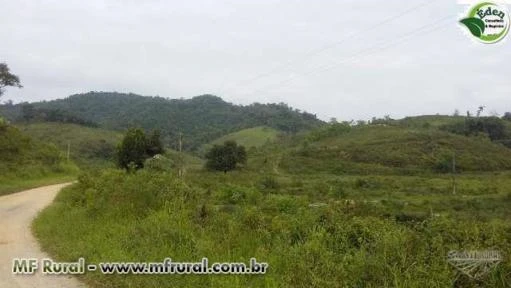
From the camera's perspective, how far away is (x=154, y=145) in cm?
4469

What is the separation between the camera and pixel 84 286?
8953mm

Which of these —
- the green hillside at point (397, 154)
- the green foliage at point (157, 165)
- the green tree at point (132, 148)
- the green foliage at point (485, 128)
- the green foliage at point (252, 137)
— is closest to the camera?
the green foliage at point (157, 165)

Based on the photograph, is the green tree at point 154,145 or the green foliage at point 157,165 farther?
the green tree at point 154,145

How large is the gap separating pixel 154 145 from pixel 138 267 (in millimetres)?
36205

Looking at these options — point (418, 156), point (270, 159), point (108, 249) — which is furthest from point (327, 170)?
point (108, 249)

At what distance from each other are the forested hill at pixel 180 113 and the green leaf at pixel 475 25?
324 feet

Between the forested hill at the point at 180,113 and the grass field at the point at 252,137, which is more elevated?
the forested hill at the point at 180,113

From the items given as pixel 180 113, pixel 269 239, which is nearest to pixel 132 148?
pixel 269 239

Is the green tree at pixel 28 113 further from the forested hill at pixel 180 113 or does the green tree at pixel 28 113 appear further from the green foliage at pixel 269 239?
the green foliage at pixel 269 239

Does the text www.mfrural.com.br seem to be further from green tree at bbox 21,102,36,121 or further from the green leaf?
green tree at bbox 21,102,36,121

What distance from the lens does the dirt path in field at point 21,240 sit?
9234mm

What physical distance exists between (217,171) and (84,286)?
214 feet

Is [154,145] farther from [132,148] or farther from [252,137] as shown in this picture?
[252,137]

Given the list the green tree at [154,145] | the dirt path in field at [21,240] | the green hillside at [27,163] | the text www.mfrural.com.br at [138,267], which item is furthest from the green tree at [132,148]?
the text www.mfrural.com.br at [138,267]
